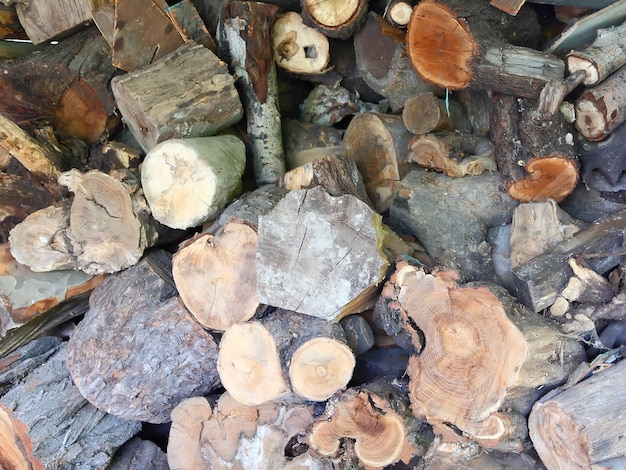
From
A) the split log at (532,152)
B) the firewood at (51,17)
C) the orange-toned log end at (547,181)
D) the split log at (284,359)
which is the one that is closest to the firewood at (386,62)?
the split log at (532,152)

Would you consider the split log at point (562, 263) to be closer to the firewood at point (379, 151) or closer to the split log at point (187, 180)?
the firewood at point (379, 151)

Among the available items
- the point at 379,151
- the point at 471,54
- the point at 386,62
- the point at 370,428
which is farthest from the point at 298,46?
the point at 370,428

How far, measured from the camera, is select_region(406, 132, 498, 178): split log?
7.11 ft

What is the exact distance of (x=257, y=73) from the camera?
93.4 inches

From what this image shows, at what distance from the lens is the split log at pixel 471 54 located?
2.00 metres

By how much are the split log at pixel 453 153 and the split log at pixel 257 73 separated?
0.66 meters

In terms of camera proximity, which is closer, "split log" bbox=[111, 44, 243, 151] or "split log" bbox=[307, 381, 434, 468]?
"split log" bbox=[307, 381, 434, 468]

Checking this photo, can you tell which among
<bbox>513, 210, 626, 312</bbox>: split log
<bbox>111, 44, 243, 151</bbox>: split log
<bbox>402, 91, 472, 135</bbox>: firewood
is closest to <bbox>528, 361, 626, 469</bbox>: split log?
<bbox>513, 210, 626, 312</bbox>: split log

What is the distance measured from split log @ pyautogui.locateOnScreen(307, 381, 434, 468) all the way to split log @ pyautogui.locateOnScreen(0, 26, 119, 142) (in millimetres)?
1814

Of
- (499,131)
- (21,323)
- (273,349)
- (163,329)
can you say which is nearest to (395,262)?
(273,349)

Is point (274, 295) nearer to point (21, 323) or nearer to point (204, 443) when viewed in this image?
point (204, 443)

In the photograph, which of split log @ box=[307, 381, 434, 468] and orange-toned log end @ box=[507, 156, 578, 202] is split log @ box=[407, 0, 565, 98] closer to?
orange-toned log end @ box=[507, 156, 578, 202]

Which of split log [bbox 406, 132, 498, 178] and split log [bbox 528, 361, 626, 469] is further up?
split log [bbox 406, 132, 498, 178]

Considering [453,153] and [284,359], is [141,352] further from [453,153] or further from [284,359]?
[453,153]
